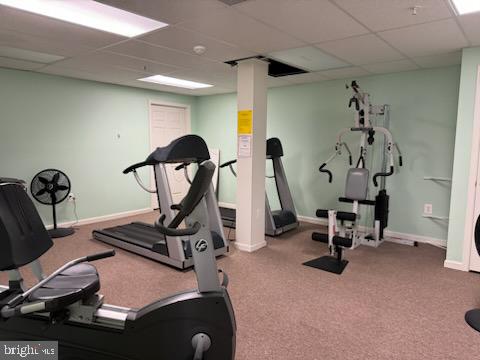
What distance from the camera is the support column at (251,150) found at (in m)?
3.73

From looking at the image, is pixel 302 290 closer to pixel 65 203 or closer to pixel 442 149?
pixel 442 149

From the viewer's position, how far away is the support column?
12.2 feet

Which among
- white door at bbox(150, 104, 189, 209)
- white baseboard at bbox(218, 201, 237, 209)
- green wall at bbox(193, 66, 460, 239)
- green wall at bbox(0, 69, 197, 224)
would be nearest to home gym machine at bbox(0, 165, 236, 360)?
green wall at bbox(0, 69, 197, 224)

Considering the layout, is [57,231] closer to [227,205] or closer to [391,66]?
[227,205]

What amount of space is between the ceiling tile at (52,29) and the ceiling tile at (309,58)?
1640 mm

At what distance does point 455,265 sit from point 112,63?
4.45 metres

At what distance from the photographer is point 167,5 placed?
225 cm

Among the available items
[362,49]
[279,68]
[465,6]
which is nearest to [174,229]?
[465,6]

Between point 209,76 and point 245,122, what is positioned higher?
point 209,76

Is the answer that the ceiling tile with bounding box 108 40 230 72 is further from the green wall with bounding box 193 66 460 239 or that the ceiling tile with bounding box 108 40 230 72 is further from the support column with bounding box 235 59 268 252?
the green wall with bounding box 193 66 460 239

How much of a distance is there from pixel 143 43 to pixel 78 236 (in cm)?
279

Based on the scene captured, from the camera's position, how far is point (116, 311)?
1.79m

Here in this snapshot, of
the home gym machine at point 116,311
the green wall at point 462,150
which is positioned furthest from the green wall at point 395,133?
the home gym machine at point 116,311

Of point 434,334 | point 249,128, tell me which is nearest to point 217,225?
point 249,128
